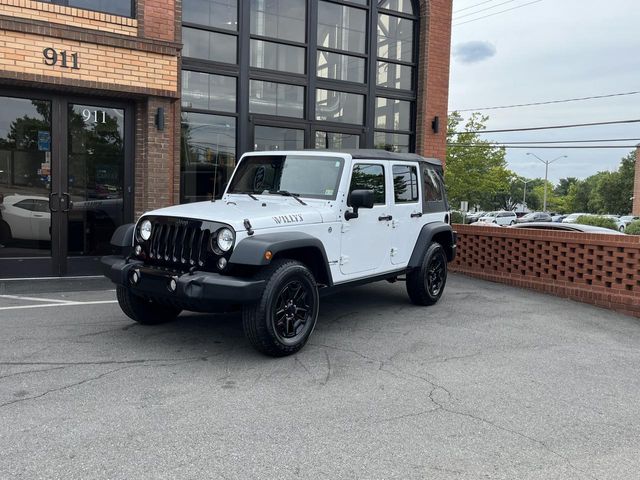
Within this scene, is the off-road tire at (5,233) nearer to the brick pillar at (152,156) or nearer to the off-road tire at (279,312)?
the brick pillar at (152,156)

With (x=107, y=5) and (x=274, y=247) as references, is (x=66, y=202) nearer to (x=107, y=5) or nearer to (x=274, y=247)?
(x=107, y=5)

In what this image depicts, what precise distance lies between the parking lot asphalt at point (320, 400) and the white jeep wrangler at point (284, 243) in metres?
0.48

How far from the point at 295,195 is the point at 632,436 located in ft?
12.0

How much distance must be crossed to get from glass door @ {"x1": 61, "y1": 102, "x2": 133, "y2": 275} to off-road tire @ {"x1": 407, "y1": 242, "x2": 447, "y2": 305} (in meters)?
4.93

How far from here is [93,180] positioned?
8867mm

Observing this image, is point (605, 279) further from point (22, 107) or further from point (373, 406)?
point (22, 107)

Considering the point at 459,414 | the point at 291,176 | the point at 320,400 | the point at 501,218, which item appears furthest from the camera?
the point at 501,218

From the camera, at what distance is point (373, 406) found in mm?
3934

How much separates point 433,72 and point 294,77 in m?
3.31

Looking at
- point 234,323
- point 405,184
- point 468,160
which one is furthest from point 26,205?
point 468,160

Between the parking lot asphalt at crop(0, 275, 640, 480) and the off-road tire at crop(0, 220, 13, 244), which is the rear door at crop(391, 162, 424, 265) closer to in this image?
the parking lot asphalt at crop(0, 275, 640, 480)

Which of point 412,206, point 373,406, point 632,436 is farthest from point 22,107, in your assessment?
point 632,436

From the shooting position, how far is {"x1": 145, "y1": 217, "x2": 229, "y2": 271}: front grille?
4762 mm

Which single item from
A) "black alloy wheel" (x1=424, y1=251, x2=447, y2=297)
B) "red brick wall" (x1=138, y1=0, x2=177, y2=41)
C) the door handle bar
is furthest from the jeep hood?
"red brick wall" (x1=138, y1=0, x2=177, y2=41)
